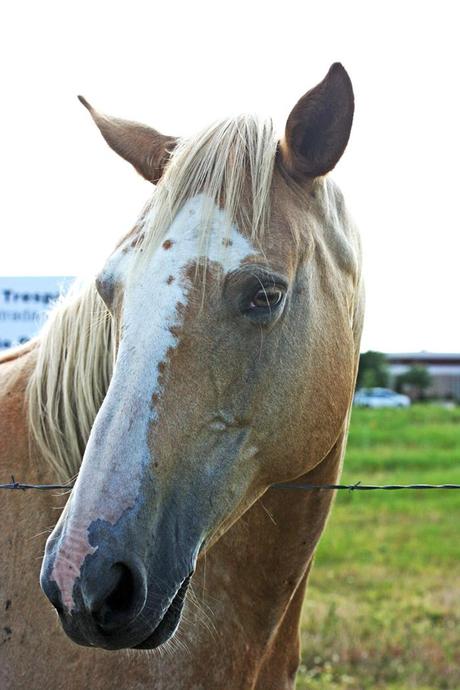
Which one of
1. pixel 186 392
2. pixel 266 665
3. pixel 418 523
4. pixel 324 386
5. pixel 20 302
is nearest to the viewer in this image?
pixel 186 392

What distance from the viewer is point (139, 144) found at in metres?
2.56

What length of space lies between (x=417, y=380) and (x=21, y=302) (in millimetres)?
31615

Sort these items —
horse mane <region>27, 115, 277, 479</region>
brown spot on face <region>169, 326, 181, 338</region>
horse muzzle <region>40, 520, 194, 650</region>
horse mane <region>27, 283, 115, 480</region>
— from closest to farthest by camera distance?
horse muzzle <region>40, 520, 194, 650</region>, brown spot on face <region>169, 326, 181, 338</region>, horse mane <region>27, 115, 277, 479</region>, horse mane <region>27, 283, 115, 480</region>

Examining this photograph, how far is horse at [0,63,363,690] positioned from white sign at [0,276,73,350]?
15.8ft

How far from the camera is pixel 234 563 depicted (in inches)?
96.0

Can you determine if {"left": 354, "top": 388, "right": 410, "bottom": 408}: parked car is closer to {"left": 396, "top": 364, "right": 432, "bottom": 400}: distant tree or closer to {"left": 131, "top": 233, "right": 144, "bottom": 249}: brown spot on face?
{"left": 396, "top": 364, "right": 432, "bottom": 400}: distant tree

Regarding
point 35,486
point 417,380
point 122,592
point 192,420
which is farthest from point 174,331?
point 417,380

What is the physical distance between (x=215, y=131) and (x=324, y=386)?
865 mm

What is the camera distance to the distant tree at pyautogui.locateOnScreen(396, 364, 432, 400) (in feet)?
121

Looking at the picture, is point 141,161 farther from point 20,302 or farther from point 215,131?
point 20,302

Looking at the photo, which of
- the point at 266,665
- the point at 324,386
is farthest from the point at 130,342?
the point at 266,665

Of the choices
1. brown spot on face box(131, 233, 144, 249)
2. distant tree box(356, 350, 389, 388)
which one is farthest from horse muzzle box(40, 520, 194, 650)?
distant tree box(356, 350, 389, 388)

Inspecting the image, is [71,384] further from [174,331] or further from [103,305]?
[174,331]

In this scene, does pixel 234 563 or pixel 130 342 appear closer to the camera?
pixel 130 342
